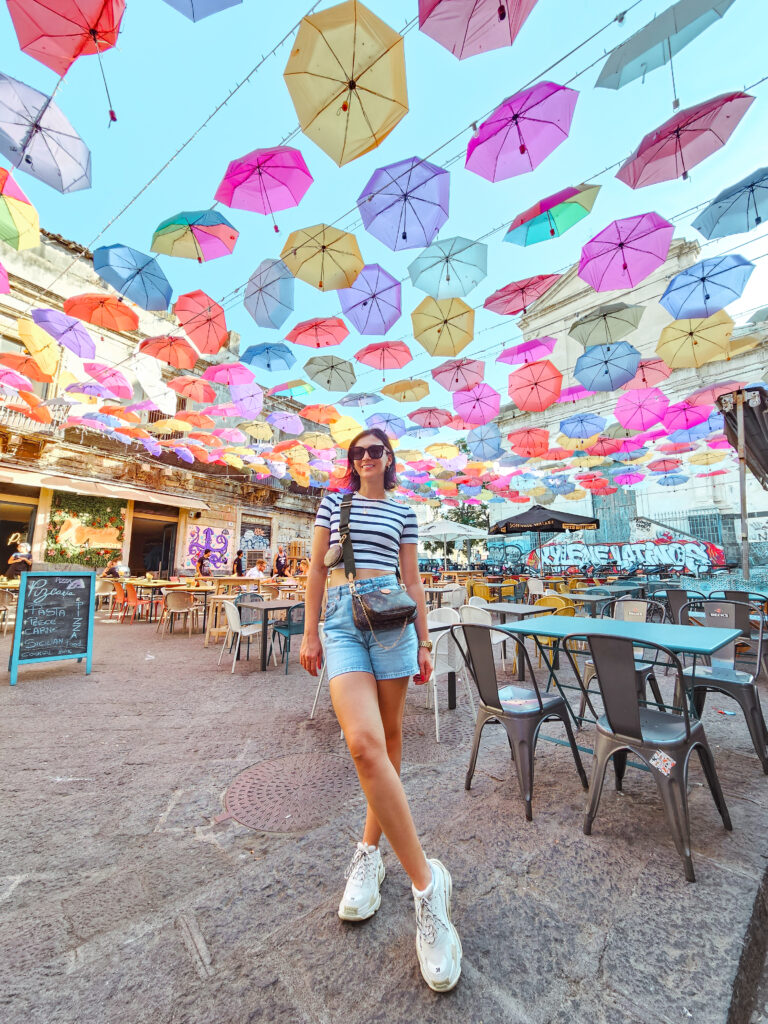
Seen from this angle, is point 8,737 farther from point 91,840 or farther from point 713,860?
point 713,860

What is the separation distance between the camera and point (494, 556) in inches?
848

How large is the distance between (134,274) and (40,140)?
1.81m

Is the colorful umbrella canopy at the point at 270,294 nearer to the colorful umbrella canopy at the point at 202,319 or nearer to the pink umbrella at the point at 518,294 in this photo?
the colorful umbrella canopy at the point at 202,319

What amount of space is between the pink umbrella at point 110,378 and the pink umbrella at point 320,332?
4.69 m

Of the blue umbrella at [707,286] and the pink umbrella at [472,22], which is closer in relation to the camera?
the pink umbrella at [472,22]

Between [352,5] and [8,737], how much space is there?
6423mm

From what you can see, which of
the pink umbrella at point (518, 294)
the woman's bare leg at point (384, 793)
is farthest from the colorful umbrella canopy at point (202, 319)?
the woman's bare leg at point (384, 793)

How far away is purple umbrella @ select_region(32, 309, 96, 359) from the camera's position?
779cm

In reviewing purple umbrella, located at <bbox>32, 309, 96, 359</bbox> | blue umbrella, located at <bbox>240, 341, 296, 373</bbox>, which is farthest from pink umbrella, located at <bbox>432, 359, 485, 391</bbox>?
purple umbrella, located at <bbox>32, 309, 96, 359</bbox>

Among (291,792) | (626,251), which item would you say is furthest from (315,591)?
(626,251)

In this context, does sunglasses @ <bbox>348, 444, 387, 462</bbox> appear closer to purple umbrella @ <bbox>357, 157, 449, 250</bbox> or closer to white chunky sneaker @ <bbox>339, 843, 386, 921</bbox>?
white chunky sneaker @ <bbox>339, 843, 386, 921</bbox>

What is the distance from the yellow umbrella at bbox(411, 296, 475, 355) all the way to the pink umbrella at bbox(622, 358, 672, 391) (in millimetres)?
3768

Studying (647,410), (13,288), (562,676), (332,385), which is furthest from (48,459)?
(647,410)

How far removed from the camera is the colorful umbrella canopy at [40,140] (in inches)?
161
